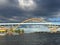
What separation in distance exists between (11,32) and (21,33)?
998 centimetres

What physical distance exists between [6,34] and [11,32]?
3.25m

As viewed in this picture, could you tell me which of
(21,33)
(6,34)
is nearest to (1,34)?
(6,34)

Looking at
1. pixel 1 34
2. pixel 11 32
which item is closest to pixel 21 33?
pixel 11 32

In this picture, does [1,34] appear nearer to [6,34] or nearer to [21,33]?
[6,34]

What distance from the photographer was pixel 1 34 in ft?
506

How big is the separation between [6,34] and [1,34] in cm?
852

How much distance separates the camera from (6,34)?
162500 millimetres

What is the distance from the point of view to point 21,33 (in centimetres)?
17150

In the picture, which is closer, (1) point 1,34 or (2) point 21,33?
(1) point 1,34

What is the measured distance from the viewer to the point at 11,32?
536ft

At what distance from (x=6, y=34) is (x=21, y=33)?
1247cm

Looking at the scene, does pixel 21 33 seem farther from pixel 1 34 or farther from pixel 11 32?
pixel 1 34

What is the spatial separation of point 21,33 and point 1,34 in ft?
66.7
